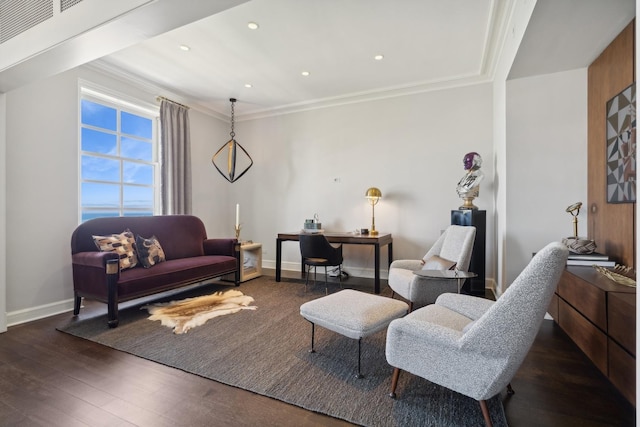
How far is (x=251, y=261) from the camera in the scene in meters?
4.79

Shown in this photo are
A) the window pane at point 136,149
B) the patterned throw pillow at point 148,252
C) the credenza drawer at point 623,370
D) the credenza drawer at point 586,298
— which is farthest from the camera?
the window pane at point 136,149

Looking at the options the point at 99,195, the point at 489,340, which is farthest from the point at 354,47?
the point at 99,195

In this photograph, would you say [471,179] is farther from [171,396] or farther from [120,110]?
[120,110]

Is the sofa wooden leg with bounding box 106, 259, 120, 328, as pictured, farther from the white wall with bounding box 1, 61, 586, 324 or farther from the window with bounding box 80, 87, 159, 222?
the window with bounding box 80, 87, 159, 222

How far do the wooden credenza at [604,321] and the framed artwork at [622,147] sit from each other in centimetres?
61

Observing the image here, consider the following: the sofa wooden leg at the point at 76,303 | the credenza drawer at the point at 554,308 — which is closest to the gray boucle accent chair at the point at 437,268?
the credenza drawer at the point at 554,308

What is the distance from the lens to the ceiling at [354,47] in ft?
7.59

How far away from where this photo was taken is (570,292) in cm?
212

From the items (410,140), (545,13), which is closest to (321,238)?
(410,140)

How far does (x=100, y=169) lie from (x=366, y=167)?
3505 millimetres

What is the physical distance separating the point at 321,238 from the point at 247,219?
2276 millimetres

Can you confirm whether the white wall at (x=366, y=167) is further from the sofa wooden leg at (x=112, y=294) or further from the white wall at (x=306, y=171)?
the sofa wooden leg at (x=112, y=294)

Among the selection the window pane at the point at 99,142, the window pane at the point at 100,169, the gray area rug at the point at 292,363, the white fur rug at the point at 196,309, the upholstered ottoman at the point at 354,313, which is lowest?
the gray area rug at the point at 292,363

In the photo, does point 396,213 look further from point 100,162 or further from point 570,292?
point 100,162
